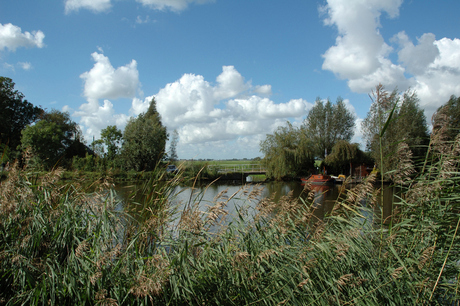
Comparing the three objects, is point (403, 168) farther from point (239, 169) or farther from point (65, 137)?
point (65, 137)

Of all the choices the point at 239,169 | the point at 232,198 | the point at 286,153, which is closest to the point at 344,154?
the point at 286,153

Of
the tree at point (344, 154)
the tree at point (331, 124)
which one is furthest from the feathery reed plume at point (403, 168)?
the tree at point (331, 124)

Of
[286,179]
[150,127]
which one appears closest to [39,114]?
[150,127]

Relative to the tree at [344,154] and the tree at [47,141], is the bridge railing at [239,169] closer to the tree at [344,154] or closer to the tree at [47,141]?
the tree at [344,154]

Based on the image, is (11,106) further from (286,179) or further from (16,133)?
(286,179)

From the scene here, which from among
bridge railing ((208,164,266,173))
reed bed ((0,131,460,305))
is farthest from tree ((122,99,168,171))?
reed bed ((0,131,460,305))

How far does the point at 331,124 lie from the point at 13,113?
A: 39.1m

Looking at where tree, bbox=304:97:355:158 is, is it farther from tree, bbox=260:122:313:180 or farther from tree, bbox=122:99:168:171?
tree, bbox=122:99:168:171

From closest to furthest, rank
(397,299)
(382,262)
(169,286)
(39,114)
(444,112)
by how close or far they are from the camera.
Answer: (169,286) → (397,299) → (382,262) → (444,112) → (39,114)

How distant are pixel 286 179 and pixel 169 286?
29616 mm

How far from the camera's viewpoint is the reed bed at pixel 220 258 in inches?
86.7

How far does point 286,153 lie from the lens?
99.0ft

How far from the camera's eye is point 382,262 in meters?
2.72

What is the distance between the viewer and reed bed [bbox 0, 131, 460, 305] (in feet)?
7.22
